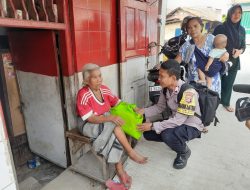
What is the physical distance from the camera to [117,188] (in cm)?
213

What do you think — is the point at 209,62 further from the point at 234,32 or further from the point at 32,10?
the point at 32,10

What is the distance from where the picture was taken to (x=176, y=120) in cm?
234

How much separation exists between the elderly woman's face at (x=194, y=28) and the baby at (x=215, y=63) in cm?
32

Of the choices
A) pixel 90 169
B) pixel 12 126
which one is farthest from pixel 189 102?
pixel 12 126

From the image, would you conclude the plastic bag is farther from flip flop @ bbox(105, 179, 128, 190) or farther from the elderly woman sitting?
flip flop @ bbox(105, 179, 128, 190)

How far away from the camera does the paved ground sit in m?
2.25

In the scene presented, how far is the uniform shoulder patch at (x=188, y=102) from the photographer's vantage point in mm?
2205

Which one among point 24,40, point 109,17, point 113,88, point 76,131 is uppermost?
point 109,17

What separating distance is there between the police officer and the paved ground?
0.56ft

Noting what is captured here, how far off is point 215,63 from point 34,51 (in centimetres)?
248

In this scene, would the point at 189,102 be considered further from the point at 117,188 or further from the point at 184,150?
the point at 117,188

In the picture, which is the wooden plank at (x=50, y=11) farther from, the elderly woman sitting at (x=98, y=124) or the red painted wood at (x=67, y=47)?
the elderly woman sitting at (x=98, y=124)

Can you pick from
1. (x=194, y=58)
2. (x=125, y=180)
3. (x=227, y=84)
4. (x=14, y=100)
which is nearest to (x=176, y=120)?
(x=125, y=180)

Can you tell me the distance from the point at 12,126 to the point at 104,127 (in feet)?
5.34
